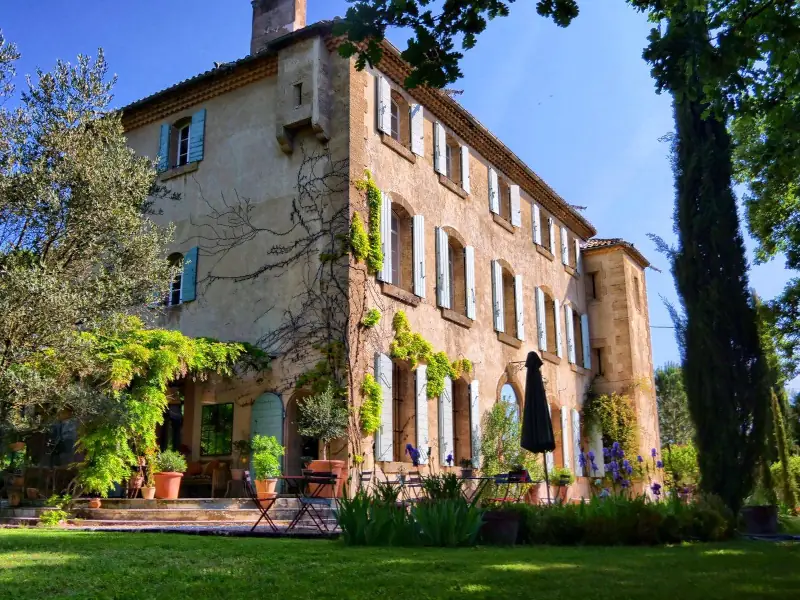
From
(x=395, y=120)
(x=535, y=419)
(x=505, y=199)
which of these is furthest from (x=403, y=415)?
(x=505, y=199)

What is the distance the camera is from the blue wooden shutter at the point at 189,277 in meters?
15.3

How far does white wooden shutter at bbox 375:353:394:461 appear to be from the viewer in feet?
43.8

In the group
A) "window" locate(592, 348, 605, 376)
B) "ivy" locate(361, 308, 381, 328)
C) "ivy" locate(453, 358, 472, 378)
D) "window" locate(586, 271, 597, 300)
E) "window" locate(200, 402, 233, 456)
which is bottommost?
"window" locate(200, 402, 233, 456)

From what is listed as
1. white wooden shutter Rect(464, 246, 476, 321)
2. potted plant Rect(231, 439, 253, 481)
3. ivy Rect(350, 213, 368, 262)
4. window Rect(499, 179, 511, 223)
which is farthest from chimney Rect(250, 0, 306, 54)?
potted plant Rect(231, 439, 253, 481)

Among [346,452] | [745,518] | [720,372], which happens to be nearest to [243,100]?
[346,452]

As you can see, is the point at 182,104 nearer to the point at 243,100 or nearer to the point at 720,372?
the point at 243,100

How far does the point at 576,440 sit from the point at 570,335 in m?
3.02

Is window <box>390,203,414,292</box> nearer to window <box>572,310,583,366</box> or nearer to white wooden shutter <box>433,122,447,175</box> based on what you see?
white wooden shutter <box>433,122,447,175</box>

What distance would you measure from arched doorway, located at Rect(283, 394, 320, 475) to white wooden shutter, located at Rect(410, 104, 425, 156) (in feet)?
19.0

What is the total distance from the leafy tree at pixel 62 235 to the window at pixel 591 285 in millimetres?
15933

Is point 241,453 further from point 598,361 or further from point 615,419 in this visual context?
point 598,361

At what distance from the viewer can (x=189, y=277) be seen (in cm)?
1539

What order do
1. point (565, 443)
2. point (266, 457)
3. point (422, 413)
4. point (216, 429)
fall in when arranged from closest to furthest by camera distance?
point (266, 457)
point (216, 429)
point (422, 413)
point (565, 443)

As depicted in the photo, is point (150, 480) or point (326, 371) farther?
point (326, 371)
